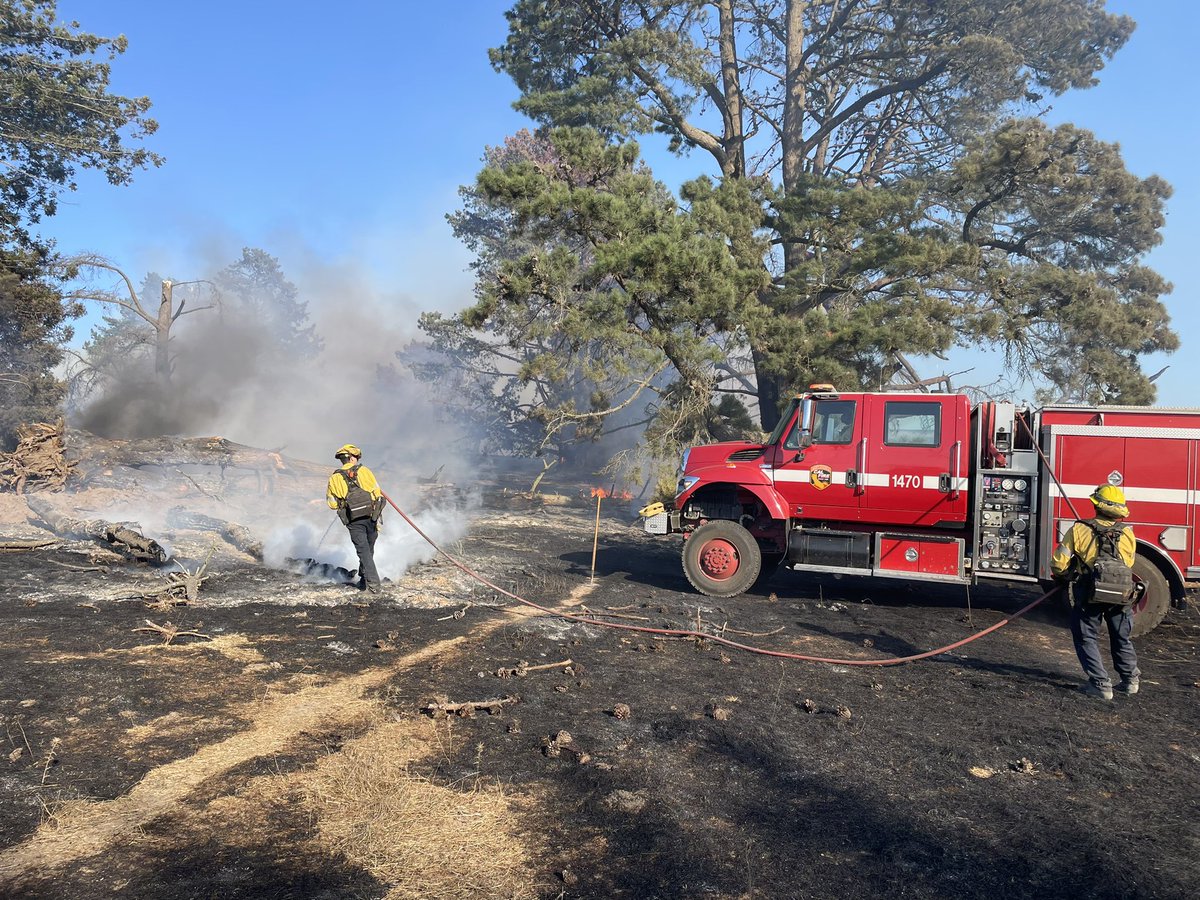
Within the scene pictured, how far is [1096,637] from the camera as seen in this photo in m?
6.50

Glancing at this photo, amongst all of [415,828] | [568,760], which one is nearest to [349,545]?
[568,760]

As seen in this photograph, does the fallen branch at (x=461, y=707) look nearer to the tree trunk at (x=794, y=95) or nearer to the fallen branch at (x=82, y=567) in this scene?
the fallen branch at (x=82, y=567)

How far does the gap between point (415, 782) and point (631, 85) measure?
19.4 metres

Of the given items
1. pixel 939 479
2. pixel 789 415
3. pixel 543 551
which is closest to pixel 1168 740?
pixel 939 479

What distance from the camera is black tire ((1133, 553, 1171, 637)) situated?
830 cm

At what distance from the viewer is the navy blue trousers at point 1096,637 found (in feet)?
21.1

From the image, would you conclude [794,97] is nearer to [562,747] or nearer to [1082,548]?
[1082,548]

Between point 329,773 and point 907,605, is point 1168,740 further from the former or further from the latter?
point 329,773

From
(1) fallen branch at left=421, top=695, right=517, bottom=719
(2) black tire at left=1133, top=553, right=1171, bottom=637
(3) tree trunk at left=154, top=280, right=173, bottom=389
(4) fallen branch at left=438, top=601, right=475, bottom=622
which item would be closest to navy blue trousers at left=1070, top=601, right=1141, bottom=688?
(2) black tire at left=1133, top=553, right=1171, bottom=637

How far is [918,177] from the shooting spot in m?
20.6

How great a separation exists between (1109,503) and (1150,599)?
281 centimetres

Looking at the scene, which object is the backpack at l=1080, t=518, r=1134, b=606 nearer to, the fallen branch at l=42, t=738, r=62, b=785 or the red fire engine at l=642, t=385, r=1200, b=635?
the red fire engine at l=642, t=385, r=1200, b=635

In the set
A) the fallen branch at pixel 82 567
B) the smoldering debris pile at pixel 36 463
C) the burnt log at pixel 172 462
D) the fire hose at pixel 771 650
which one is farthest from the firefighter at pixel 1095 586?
the smoldering debris pile at pixel 36 463

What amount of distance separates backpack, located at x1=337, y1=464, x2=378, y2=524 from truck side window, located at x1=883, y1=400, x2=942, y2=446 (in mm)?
6348
